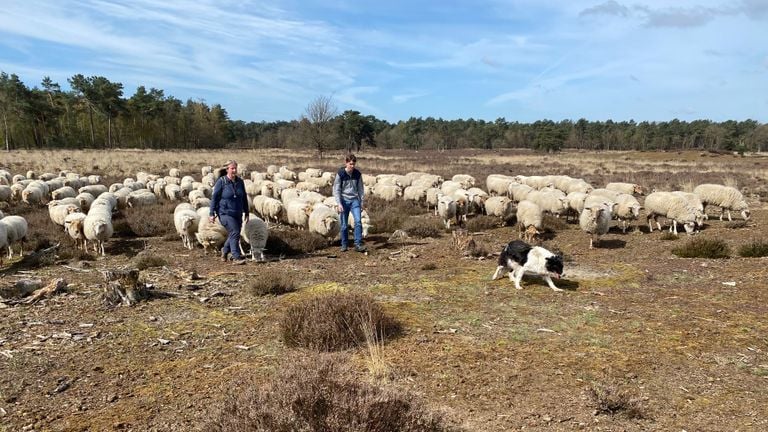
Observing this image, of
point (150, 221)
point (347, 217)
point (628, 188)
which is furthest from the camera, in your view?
point (628, 188)

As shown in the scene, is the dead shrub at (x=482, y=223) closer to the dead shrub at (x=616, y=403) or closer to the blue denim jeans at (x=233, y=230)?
the blue denim jeans at (x=233, y=230)

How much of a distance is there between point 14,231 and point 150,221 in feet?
13.1

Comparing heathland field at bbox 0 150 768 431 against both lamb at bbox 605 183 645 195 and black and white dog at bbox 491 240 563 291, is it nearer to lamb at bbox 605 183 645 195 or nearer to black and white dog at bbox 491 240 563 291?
black and white dog at bbox 491 240 563 291

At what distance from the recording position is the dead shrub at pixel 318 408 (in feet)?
10.3

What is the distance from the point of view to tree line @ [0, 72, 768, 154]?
211 ft

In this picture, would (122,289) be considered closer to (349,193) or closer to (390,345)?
(390,345)

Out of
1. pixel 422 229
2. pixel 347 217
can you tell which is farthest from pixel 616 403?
pixel 422 229

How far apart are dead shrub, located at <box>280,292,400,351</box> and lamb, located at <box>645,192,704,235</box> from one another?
11401 millimetres

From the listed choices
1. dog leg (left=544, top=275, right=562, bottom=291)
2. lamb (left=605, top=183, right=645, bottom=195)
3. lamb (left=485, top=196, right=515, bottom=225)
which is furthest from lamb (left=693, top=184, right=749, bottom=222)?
dog leg (left=544, top=275, right=562, bottom=291)

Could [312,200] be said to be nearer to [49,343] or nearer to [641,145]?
[49,343]

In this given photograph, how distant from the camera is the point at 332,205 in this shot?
48.5ft

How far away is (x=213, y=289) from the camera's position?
8.75 m

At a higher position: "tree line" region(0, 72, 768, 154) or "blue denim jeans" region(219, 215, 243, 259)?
"tree line" region(0, 72, 768, 154)

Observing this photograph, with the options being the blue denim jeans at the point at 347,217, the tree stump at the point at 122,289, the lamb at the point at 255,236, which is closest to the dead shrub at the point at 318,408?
the tree stump at the point at 122,289
